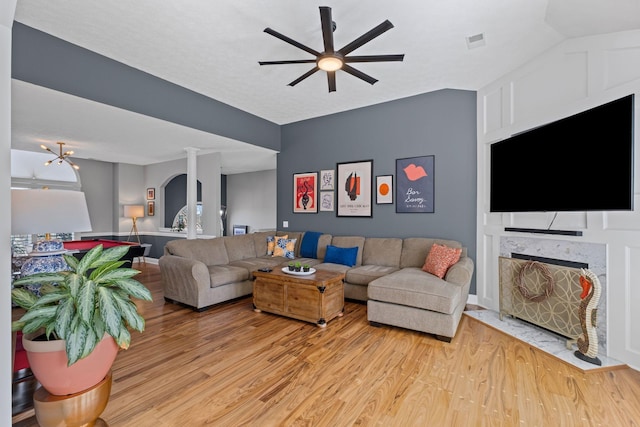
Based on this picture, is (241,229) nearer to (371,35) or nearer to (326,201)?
(326,201)

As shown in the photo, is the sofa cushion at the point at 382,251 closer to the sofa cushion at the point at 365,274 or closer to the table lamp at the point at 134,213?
the sofa cushion at the point at 365,274

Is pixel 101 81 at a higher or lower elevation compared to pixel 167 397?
higher

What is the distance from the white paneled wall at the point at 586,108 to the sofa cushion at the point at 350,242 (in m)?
1.76

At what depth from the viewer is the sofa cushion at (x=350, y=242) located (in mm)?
4492

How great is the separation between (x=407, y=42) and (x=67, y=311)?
336 centimetres

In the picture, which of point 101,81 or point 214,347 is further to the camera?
point 101,81

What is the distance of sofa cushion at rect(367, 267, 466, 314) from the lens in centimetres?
280

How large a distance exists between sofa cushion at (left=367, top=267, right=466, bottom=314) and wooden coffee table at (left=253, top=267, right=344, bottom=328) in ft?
1.51

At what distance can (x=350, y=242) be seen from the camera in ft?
15.2

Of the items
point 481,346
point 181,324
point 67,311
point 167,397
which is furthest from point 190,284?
point 481,346

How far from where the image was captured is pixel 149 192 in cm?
762

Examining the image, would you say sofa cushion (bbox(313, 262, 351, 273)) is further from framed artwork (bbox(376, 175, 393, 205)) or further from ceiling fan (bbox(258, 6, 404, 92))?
ceiling fan (bbox(258, 6, 404, 92))

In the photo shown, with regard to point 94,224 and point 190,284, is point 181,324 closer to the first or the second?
point 190,284

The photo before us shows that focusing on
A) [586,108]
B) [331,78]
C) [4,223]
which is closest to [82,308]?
[4,223]
